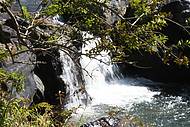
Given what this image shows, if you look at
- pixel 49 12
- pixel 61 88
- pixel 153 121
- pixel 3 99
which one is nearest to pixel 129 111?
pixel 153 121

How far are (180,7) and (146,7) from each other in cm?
1151

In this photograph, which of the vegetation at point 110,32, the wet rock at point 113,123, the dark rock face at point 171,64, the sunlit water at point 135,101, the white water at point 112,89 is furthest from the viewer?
the dark rock face at point 171,64

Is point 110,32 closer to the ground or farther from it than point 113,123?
farther from it

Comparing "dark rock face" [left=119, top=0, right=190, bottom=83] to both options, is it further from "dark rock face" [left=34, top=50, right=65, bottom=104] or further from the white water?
"dark rock face" [left=34, top=50, right=65, bottom=104]

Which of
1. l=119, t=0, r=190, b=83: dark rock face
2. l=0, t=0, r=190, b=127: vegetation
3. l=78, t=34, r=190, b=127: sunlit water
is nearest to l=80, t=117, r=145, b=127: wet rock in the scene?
l=0, t=0, r=190, b=127: vegetation

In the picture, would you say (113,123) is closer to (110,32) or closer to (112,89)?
(110,32)

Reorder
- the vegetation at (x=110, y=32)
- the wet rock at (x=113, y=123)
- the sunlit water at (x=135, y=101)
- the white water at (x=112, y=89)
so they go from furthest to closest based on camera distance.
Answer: the white water at (x=112, y=89) → the sunlit water at (x=135, y=101) → the wet rock at (x=113, y=123) → the vegetation at (x=110, y=32)

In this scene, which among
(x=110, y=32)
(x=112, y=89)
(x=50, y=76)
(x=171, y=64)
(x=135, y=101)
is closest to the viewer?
(x=110, y=32)

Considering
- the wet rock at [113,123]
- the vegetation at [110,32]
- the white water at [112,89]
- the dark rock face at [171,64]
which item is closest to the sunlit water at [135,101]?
the white water at [112,89]

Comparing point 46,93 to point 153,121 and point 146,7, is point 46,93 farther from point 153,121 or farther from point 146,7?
point 146,7

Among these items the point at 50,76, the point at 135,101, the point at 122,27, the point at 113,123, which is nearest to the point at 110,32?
the point at 122,27

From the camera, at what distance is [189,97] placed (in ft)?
41.1

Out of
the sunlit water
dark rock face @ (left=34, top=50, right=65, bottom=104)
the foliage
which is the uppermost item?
the foliage

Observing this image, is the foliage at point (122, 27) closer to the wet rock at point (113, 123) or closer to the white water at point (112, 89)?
the wet rock at point (113, 123)
